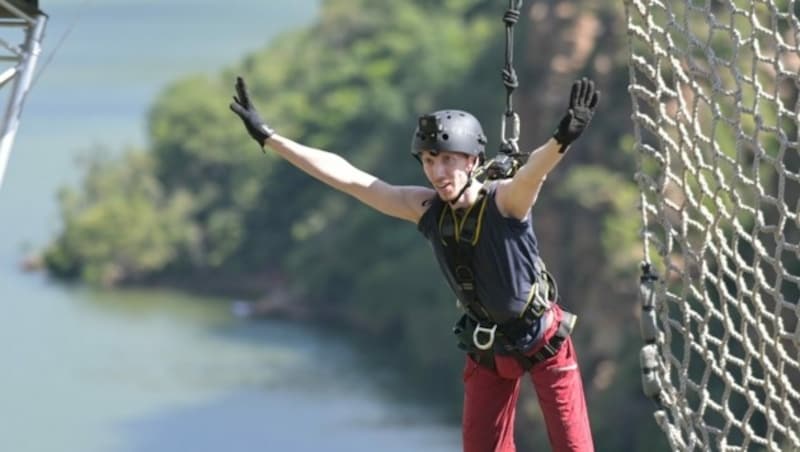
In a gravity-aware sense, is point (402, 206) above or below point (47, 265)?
below

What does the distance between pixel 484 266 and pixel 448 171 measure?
29 centimetres

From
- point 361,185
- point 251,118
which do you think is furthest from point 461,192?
point 251,118

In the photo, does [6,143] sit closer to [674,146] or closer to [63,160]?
[674,146]

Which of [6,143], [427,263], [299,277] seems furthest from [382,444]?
[6,143]

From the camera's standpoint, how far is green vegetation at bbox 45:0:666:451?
3538 centimetres

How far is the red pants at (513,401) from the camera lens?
6.27 m

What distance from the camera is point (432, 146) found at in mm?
6047

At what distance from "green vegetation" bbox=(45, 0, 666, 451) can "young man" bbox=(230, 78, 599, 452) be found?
24.9 meters

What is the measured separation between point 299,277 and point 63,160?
21.1 m

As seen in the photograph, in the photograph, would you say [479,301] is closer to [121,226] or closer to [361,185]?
[361,185]

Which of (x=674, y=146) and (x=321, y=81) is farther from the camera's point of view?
(x=321, y=81)

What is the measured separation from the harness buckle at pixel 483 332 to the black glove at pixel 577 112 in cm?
67

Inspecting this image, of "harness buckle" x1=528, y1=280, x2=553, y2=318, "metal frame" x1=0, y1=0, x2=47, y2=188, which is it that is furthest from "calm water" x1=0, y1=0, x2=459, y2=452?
"harness buckle" x1=528, y1=280, x2=553, y2=318

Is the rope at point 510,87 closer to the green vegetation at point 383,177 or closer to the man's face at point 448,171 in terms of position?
the man's face at point 448,171
